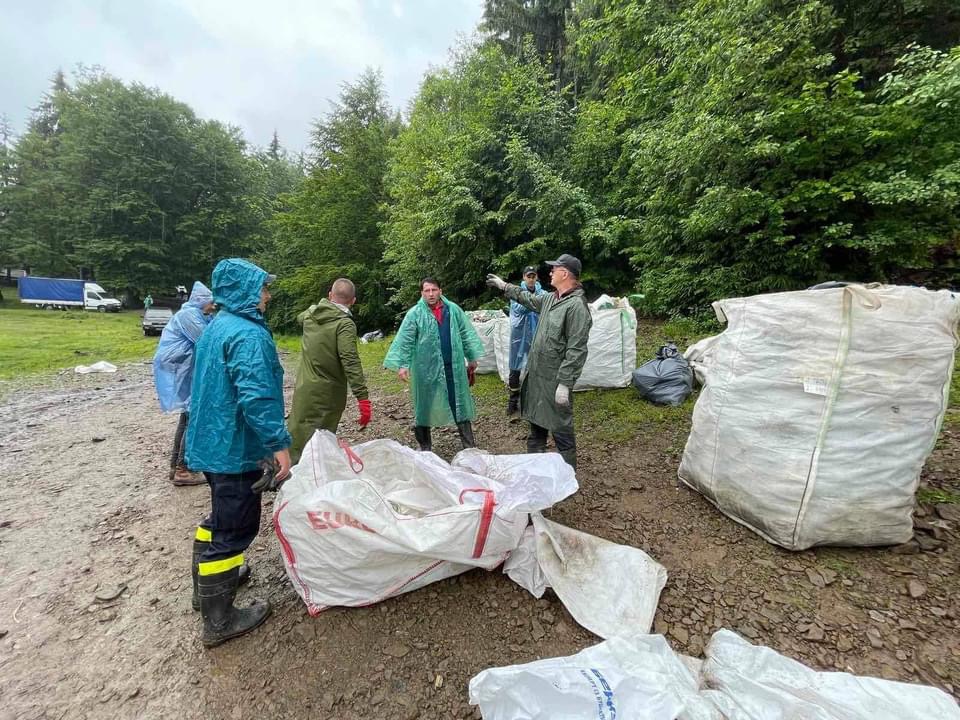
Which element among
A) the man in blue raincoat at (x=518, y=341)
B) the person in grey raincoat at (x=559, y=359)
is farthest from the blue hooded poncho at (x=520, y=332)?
the person in grey raincoat at (x=559, y=359)

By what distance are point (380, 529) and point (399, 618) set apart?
519mm

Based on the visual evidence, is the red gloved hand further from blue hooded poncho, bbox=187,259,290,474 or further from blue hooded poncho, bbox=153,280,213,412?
blue hooded poncho, bbox=153,280,213,412

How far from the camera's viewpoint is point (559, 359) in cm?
281

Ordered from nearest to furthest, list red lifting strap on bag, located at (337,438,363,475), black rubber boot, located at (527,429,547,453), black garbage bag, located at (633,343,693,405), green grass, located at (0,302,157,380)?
red lifting strap on bag, located at (337,438,363,475), black rubber boot, located at (527,429,547,453), black garbage bag, located at (633,343,693,405), green grass, located at (0,302,157,380)

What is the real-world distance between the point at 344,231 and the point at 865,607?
15681mm

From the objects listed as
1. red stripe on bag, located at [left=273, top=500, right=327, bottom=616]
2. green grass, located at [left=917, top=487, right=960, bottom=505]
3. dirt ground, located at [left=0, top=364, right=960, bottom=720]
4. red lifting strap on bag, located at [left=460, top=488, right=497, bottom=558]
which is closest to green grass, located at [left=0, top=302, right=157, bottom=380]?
dirt ground, located at [left=0, top=364, right=960, bottom=720]

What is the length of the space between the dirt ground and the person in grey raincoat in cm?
57

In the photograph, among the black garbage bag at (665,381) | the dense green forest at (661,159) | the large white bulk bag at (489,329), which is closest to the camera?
the black garbage bag at (665,381)

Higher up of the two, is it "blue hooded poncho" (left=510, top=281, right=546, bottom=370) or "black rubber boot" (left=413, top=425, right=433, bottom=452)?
"blue hooded poncho" (left=510, top=281, right=546, bottom=370)

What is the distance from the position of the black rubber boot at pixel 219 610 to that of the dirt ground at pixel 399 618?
2.2 inches

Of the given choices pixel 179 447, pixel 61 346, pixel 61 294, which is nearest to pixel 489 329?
pixel 179 447

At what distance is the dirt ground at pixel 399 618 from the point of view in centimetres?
152

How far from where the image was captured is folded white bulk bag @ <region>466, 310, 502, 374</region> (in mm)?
5586

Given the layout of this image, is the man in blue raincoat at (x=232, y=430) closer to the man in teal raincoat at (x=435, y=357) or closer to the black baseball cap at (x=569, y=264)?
the man in teal raincoat at (x=435, y=357)
